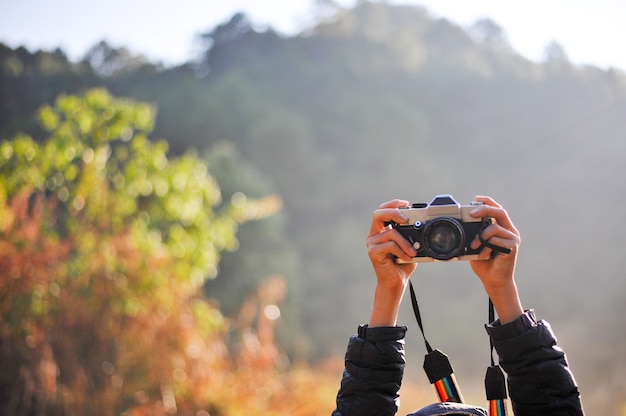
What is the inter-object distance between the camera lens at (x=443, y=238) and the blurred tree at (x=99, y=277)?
3.28m

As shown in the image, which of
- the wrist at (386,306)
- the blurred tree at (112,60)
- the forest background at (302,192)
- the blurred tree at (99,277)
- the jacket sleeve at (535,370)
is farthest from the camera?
the blurred tree at (112,60)

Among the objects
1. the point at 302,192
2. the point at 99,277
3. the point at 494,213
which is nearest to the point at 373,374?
the point at 494,213

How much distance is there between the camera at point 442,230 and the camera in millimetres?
1107

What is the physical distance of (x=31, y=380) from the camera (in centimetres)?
438

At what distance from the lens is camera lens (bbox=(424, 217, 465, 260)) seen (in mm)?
1116

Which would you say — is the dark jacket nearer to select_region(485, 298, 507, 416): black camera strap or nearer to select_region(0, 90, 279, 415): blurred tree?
select_region(485, 298, 507, 416): black camera strap

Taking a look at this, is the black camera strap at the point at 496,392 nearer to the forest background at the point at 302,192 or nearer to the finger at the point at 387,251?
the finger at the point at 387,251

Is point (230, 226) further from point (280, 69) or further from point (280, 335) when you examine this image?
point (280, 69)

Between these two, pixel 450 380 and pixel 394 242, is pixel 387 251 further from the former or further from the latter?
pixel 450 380

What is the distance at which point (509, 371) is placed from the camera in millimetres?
995

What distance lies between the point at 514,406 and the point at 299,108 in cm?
1235

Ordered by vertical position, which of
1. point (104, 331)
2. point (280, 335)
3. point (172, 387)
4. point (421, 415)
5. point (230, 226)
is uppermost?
point (280, 335)

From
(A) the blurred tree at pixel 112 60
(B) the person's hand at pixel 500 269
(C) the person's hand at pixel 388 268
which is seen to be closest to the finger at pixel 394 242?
(C) the person's hand at pixel 388 268

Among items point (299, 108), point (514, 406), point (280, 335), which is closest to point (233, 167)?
point (280, 335)
